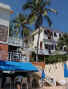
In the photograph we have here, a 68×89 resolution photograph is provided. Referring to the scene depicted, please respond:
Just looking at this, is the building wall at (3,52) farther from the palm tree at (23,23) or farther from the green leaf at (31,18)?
the palm tree at (23,23)

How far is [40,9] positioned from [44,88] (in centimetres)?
1685

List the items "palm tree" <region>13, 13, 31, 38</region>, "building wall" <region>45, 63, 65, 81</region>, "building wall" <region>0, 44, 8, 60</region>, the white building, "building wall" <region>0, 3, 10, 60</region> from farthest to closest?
1. the white building
2. "palm tree" <region>13, 13, 31, 38</region>
3. "building wall" <region>45, 63, 65, 81</region>
4. "building wall" <region>0, 3, 10, 60</region>
5. "building wall" <region>0, 44, 8, 60</region>

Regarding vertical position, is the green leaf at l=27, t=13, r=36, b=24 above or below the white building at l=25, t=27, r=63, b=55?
above

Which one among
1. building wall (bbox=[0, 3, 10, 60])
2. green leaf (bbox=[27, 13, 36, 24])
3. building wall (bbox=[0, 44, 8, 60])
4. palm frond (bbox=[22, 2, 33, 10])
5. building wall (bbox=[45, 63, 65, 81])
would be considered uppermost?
palm frond (bbox=[22, 2, 33, 10])

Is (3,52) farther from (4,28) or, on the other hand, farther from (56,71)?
(56,71)

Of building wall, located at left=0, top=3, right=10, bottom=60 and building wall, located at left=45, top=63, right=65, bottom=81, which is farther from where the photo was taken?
building wall, located at left=45, top=63, right=65, bottom=81

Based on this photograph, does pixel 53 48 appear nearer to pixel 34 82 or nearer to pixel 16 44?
pixel 16 44

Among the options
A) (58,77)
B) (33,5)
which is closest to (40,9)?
(33,5)

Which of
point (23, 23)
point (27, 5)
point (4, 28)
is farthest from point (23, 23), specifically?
point (4, 28)

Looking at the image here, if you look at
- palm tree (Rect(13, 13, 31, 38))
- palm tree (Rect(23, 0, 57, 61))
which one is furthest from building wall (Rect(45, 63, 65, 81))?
palm tree (Rect(13, 13, 31, 38))

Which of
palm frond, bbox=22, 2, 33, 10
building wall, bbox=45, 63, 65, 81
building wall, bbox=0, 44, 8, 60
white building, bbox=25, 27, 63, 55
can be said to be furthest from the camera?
white building, bbox=25, 27, 63, 55

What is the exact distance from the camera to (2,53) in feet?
49.9

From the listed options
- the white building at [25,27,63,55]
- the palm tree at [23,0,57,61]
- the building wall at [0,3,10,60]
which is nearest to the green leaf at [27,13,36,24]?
the palm tree at [23,0,57,61]

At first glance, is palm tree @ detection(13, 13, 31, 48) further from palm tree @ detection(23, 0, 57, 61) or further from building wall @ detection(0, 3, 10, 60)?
building wall @ detection(0, 3, 10, 60)
